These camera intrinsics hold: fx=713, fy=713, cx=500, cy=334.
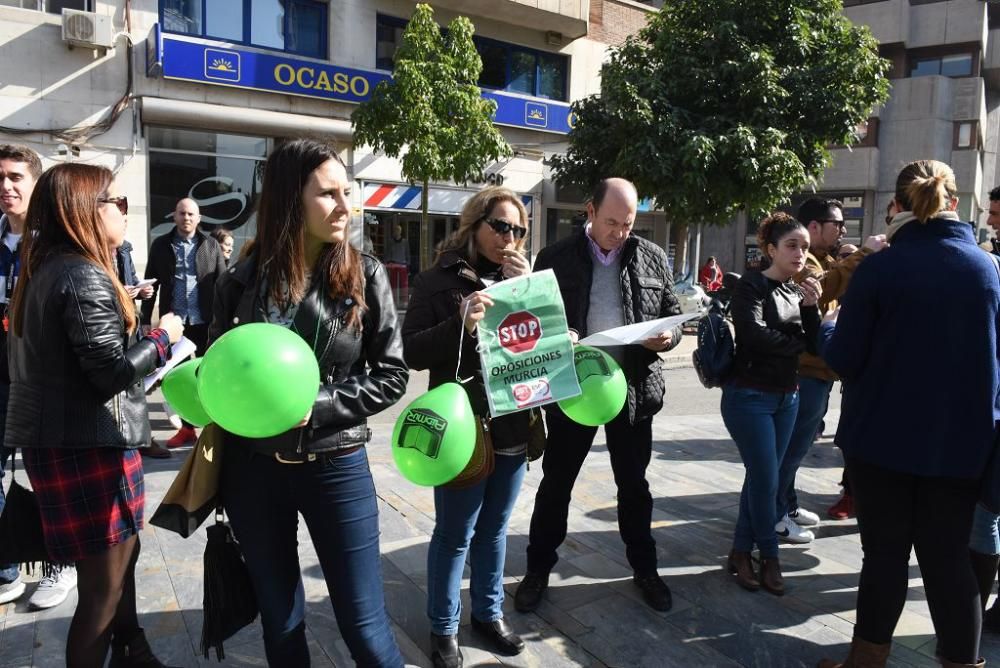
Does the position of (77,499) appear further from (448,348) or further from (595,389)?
(595,389)

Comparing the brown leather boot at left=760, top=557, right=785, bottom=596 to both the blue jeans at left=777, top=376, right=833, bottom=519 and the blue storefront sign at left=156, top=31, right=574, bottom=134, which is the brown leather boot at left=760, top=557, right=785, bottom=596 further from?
the blue storefront sign at left=156, top=31, right=574, bottom=134

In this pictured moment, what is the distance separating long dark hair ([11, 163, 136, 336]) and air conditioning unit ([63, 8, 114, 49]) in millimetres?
11971

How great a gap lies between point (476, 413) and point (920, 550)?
65.1 inches

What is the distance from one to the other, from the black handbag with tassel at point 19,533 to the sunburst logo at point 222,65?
12594mm

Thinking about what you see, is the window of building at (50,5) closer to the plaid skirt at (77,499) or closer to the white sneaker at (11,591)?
the white sneaker at (11,591)

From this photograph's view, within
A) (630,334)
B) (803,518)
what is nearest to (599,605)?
(630,334)

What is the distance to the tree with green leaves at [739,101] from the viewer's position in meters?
13.3

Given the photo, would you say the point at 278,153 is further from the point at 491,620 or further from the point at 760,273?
the point at 760,273

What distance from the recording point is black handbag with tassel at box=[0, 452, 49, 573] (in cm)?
249

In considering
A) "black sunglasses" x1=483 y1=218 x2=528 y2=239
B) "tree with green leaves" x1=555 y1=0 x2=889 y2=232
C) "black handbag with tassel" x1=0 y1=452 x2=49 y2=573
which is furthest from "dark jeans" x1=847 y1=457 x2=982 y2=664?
"tree with green leaves" x1=555 y1=0 x2=889 y2=232

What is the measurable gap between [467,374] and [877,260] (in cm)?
154

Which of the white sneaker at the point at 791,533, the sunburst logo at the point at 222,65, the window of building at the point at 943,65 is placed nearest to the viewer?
the white sneaker at the point at 791,533

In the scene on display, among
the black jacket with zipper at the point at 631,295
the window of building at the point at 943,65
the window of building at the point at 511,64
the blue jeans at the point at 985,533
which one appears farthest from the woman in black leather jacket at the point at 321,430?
the window of building at the point at 943,65

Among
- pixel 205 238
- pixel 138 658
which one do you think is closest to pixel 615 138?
pixel 205 238
